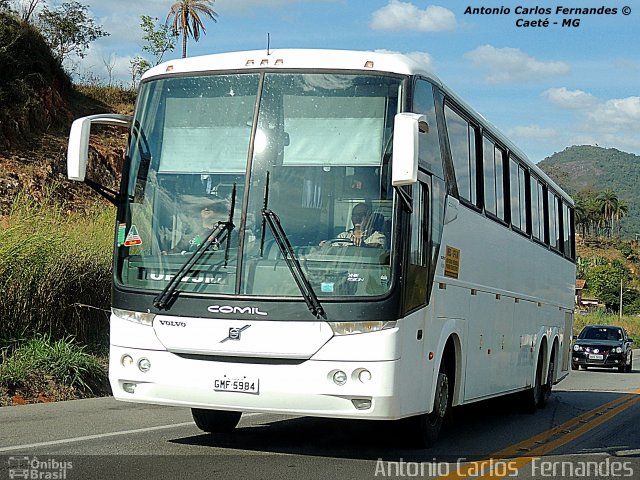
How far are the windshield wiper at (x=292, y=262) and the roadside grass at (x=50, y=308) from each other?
638 centimetres

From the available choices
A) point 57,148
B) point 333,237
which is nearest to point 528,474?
point 333,237

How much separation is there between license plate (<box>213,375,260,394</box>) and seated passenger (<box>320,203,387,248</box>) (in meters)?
1.41

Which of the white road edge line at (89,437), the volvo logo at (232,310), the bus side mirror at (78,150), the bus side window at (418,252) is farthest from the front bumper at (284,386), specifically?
the bus side mirror at (78,150)

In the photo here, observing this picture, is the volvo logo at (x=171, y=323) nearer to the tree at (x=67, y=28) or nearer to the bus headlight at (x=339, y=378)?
the bus headlight at (x=339, y=378)

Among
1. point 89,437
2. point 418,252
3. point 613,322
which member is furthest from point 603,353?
point 613,322

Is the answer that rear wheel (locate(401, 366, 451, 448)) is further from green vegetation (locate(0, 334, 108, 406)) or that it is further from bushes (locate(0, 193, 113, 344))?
bushes (locate(0, 193, 113, 344))

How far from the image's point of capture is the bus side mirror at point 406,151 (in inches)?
304

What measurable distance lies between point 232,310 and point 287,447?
6.63 ft

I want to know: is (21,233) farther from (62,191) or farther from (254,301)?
(62,191)

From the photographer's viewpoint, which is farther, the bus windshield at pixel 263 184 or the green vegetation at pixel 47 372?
the green vegetation at pixel 47 372

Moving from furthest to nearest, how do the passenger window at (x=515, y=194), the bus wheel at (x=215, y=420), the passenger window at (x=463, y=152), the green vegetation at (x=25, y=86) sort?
the green vegetation at (x=25, y=86)
the passenger window at (x=515, y=194)
the passenger window at (x=463, y=152)
the bus wheel at (x=215, y=420)

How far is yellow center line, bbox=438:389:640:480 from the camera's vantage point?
8502 millimetres

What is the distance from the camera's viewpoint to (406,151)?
7730 millimetres

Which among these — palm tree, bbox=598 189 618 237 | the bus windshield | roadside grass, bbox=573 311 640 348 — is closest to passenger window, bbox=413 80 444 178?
the bus windshield
